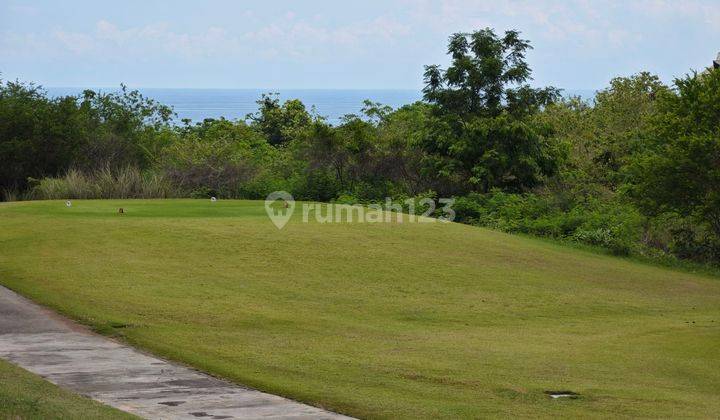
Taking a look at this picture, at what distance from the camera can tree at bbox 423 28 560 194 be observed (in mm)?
35781

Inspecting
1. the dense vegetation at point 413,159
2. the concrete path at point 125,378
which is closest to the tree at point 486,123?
the dense vegetation at point 413,159

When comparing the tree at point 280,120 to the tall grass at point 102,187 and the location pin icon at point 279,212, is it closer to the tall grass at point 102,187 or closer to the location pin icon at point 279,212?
the tall grass at point 102,187

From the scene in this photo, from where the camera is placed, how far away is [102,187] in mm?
32031

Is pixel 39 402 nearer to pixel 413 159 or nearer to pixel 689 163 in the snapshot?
pixel 689 163

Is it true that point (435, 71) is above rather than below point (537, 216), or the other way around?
above

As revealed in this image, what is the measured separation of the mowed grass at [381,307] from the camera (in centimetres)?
1213

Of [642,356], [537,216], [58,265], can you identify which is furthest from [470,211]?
[642,356]

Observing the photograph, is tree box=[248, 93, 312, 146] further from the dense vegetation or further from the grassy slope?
the grassy slope

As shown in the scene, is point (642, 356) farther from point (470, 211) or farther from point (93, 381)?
point (470, 211)

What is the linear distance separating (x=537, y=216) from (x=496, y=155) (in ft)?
12.0

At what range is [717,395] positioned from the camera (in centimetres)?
1252

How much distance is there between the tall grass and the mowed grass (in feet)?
11.7

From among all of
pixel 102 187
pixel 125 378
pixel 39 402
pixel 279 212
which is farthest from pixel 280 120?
pixel 39 402

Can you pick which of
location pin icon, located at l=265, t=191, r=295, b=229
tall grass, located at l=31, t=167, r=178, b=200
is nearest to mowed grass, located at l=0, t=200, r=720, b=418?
location pin icon, located at l=265, t=191, r=295, b=229
